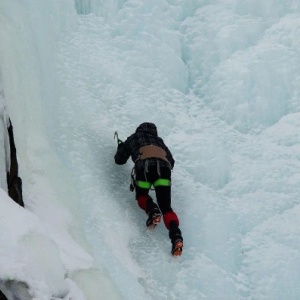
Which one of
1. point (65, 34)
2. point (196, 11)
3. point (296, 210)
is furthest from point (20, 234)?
point (196, 11)

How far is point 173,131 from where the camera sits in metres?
5.29

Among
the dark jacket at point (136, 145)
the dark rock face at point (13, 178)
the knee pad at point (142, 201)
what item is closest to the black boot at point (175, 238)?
the knee pad at point (142, 201)

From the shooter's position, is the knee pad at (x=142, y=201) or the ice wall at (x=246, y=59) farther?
the ice wall at (x=246, y=59)

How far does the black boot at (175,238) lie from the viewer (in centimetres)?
393

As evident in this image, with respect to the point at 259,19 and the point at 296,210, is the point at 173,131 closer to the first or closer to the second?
the point at 296,210

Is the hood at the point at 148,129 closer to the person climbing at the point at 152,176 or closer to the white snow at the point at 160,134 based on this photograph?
the person climbing at the point at 152,176

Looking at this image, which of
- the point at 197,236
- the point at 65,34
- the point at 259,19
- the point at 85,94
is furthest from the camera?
the point at 259,19

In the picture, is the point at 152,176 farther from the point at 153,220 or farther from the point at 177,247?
the point at 177,247

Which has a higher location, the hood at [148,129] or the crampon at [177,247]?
the hood at [148,129]

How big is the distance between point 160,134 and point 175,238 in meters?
1.53

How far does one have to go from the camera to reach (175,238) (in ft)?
12.9

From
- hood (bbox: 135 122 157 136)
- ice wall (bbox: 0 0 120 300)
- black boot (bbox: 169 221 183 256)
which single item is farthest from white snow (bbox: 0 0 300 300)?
hood (bbox: 135 122 157 136)

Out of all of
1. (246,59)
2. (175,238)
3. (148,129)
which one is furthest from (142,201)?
(246,59)

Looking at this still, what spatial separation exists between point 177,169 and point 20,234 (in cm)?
255
